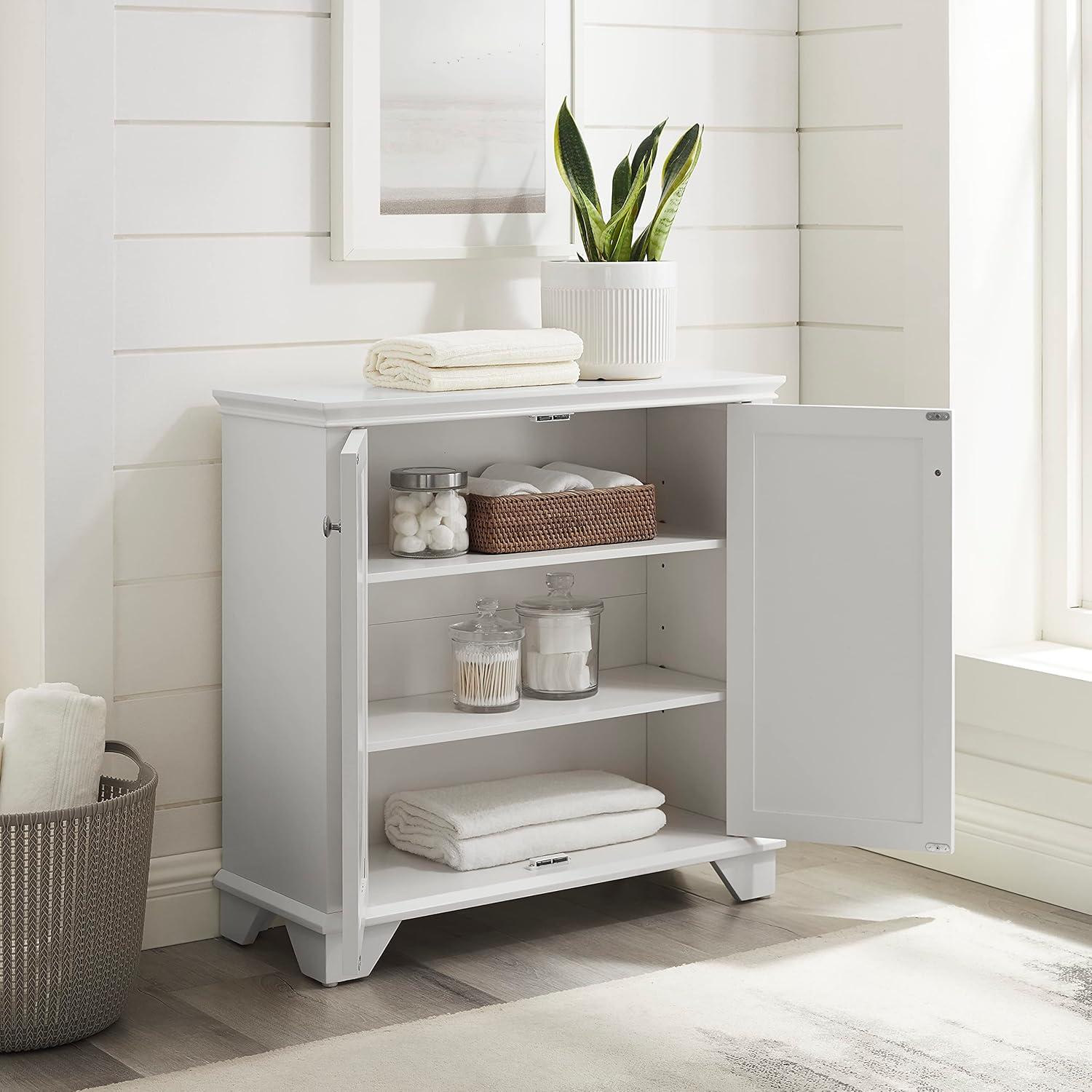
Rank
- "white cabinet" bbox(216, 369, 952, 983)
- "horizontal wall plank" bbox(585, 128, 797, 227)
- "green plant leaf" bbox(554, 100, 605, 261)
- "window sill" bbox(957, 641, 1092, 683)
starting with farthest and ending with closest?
"horizontal wall plank" bbox(585, 128, 797, 227), "window sill" bbox(957, 641, 1092, 683), "green plant leaf" bbox(554, 100, 605, 261), "white cabinet" bbox(216, 369, 952, 983)

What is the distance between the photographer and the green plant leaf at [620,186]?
275 cm

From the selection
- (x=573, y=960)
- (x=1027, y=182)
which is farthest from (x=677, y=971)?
(x=1027, y=182)

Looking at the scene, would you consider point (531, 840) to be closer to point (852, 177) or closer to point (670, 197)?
point (670, 197)

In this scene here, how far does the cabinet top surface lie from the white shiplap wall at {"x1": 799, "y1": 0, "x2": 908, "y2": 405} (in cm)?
42

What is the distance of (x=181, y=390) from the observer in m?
2.53

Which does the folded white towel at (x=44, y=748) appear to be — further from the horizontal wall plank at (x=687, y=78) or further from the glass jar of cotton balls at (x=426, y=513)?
the horizontal wall plank at (x=687, y=78)

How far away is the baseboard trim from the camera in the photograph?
2.58 m

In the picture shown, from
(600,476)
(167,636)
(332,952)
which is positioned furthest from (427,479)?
(332,952)

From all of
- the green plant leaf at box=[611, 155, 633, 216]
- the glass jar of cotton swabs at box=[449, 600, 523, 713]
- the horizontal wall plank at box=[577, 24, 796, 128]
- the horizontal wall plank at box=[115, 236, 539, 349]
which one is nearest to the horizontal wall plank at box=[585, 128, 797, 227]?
the horizontal wall plank at box=[577, 24, 796, 128]

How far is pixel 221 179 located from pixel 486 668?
0.85 meters

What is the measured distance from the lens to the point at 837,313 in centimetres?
314

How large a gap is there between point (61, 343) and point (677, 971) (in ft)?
4.22

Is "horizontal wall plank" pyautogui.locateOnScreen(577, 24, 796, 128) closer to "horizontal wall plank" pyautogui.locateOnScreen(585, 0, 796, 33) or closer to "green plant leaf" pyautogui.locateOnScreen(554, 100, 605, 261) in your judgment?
"horizontal wall plank" pyautogui.locateOnScreen(585, 0, 796, 33)

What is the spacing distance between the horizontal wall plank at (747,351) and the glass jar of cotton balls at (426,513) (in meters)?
0.73
